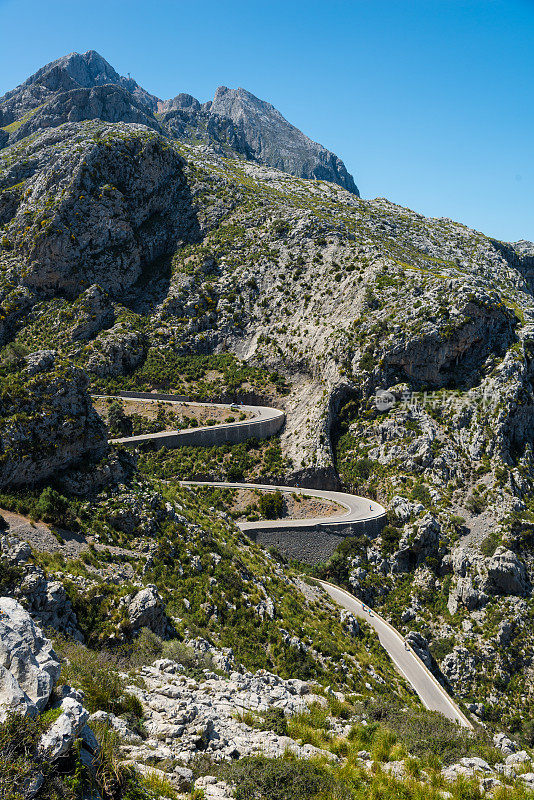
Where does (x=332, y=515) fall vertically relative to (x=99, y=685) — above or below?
below

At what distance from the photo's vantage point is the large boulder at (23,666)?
753 centimetres

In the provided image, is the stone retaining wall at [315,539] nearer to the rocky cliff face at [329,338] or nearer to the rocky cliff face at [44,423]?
the rocky cliff face at [329,338]

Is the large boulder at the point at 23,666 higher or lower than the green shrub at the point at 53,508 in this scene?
higher

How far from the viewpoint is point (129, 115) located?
397 feet

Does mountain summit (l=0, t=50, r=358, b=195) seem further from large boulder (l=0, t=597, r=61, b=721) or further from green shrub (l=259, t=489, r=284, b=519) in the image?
large boulder (l=0, t=597, r=61, b=721)

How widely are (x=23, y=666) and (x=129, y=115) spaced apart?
142748 mm

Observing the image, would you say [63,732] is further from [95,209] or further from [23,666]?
[95,209]

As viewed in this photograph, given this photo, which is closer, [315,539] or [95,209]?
[315,539]

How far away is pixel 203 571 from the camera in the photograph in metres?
26.1

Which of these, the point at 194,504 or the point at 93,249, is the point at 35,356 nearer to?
the point at 194,504

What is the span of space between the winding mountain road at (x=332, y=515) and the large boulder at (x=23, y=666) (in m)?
24.1

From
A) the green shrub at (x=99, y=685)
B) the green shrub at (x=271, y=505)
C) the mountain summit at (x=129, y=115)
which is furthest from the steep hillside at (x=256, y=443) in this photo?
the green shrub at (x=271, y=505)

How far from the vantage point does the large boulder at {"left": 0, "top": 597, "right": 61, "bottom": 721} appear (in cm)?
753

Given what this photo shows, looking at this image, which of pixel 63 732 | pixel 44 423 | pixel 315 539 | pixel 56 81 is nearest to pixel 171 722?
pixel 63 732
